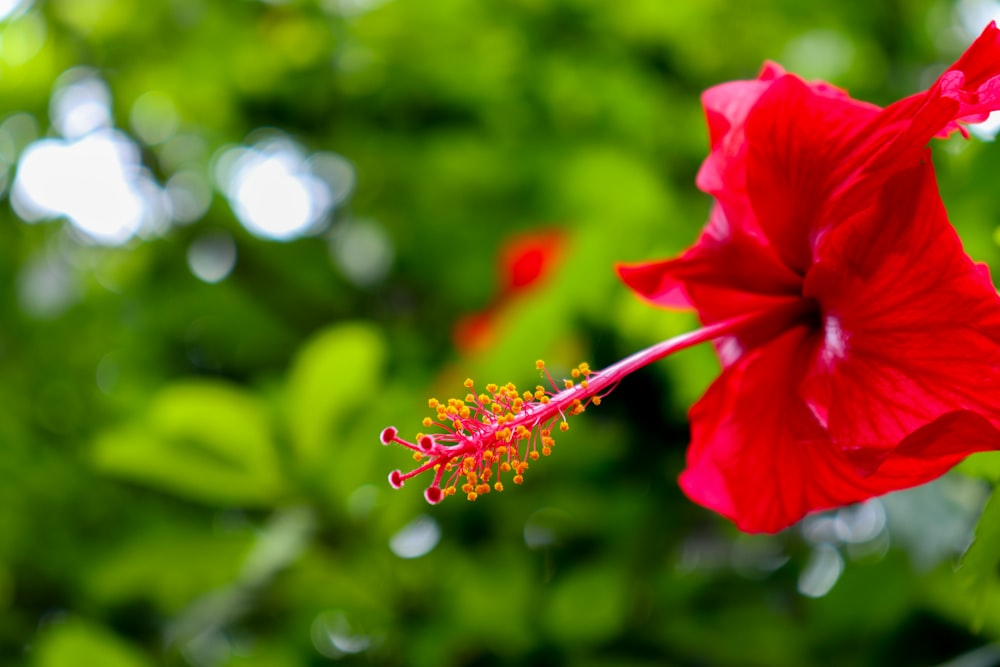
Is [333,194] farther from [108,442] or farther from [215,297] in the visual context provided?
[108,442]

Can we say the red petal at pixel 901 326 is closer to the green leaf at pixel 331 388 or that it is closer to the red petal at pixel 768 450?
the red petal at pixel 768 450

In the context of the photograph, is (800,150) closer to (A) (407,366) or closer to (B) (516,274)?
(B) (516,274)

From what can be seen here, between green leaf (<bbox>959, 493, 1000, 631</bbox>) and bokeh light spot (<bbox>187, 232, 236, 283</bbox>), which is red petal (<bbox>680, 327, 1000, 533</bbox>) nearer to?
green leaf (<bbox>959, 493, 1000, 631</bbox>)

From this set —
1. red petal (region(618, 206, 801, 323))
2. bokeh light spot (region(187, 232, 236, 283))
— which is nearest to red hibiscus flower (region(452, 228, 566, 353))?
bokeh light spot (region(187, 232, 236, 283))

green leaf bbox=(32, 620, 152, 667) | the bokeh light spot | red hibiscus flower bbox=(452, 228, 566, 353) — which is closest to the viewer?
green leaf bbox=(32, 620, 152, 667)

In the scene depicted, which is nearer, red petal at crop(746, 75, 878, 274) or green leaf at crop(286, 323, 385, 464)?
red petal at crop(746, 75, 878, 274)

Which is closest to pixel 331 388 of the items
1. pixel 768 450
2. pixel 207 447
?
pixel 207 447
